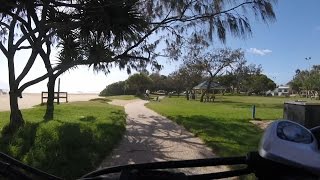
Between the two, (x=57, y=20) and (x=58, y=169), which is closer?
(x=58, y=169)

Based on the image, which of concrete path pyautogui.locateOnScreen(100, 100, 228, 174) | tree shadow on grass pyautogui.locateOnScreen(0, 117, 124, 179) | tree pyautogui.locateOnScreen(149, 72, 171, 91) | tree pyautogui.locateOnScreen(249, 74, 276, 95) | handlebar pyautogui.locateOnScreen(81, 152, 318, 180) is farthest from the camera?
A: tree pyautogui.locateOnScreen(249, 74, 276, 95)

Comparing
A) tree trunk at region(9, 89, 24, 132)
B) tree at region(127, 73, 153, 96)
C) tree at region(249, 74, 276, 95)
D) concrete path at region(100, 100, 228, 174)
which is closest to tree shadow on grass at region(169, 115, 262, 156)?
concrete path at region(100, 100, 228, 174)

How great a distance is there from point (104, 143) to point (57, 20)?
5235mm

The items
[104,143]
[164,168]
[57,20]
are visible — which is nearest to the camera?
[164,168]

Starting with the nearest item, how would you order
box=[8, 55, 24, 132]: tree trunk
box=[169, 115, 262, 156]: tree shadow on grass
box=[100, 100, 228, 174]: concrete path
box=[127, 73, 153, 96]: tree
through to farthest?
1. box=[100, 100, 228, 174]: concrete path
2. box=[169, 115, 262, 156]: tree shadow on grass
3. box=[8, 55, 24, 132]: tree trunk
4. box=[127, 73, 153, 96]: tree

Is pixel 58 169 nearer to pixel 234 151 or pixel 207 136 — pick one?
pixel 234 151

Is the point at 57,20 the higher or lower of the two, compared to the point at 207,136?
higher

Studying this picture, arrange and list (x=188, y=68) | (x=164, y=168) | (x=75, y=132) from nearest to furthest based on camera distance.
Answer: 1. (x=164, y=168)
2. (x=75, y=132)
3. (x=188, y=68)

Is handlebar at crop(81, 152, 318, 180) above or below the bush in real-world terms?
below

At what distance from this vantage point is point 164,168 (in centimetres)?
145

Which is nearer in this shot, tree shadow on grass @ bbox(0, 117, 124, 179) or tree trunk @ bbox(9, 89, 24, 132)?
tree shadow on grass @ bbox(0, 117, 124, 179)

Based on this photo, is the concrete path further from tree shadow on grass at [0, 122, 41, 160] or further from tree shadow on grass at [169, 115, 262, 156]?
tree shadow on grass at [0, 122, 41, 160]

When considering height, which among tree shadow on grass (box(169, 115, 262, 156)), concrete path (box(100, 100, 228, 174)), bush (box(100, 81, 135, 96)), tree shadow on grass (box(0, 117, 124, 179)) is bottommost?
concrete path (box(100, 100, 228, 174))

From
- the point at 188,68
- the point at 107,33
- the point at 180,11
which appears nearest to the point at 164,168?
the point at 107,33
